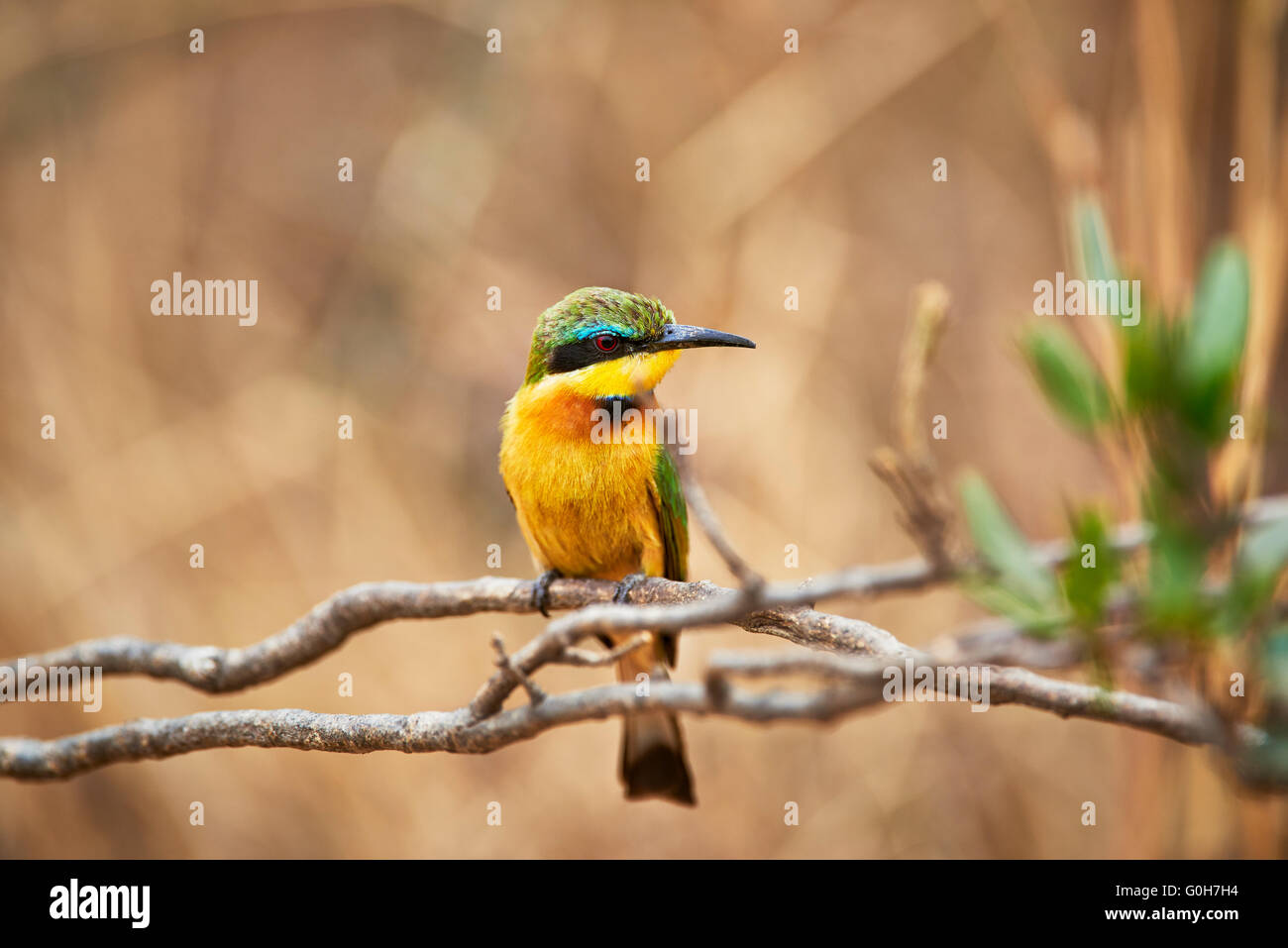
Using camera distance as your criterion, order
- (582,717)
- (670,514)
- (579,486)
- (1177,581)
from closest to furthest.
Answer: (1177,581), (582,717), (579,486), (670,514)

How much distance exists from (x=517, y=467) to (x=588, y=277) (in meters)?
2.95

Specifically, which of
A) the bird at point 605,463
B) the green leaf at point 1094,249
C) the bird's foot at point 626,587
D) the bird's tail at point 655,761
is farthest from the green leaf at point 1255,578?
the bird's tail at point 655,761

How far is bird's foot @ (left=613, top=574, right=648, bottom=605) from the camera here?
2.55 meters

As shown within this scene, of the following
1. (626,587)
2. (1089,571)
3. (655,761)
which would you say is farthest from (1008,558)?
(655,761)

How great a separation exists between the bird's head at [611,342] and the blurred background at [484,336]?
2014 mm

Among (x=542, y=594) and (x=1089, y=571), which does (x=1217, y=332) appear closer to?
(x=1089, y=571)

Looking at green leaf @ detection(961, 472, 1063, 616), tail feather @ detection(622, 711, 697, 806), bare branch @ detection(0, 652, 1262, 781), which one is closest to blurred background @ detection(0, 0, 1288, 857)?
tail feather @ detection(622, 711, 697, 806)

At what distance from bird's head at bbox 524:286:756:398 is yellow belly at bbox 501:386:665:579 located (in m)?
0.07

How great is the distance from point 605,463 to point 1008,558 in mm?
1992

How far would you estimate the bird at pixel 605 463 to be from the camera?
291 cm

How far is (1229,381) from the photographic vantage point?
864 millimetres

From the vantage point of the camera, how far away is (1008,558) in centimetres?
99

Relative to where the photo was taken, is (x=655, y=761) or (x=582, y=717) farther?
(x=655, y=761)

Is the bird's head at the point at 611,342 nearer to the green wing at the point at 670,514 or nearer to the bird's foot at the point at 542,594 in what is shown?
the green wing at the point at 670,514
